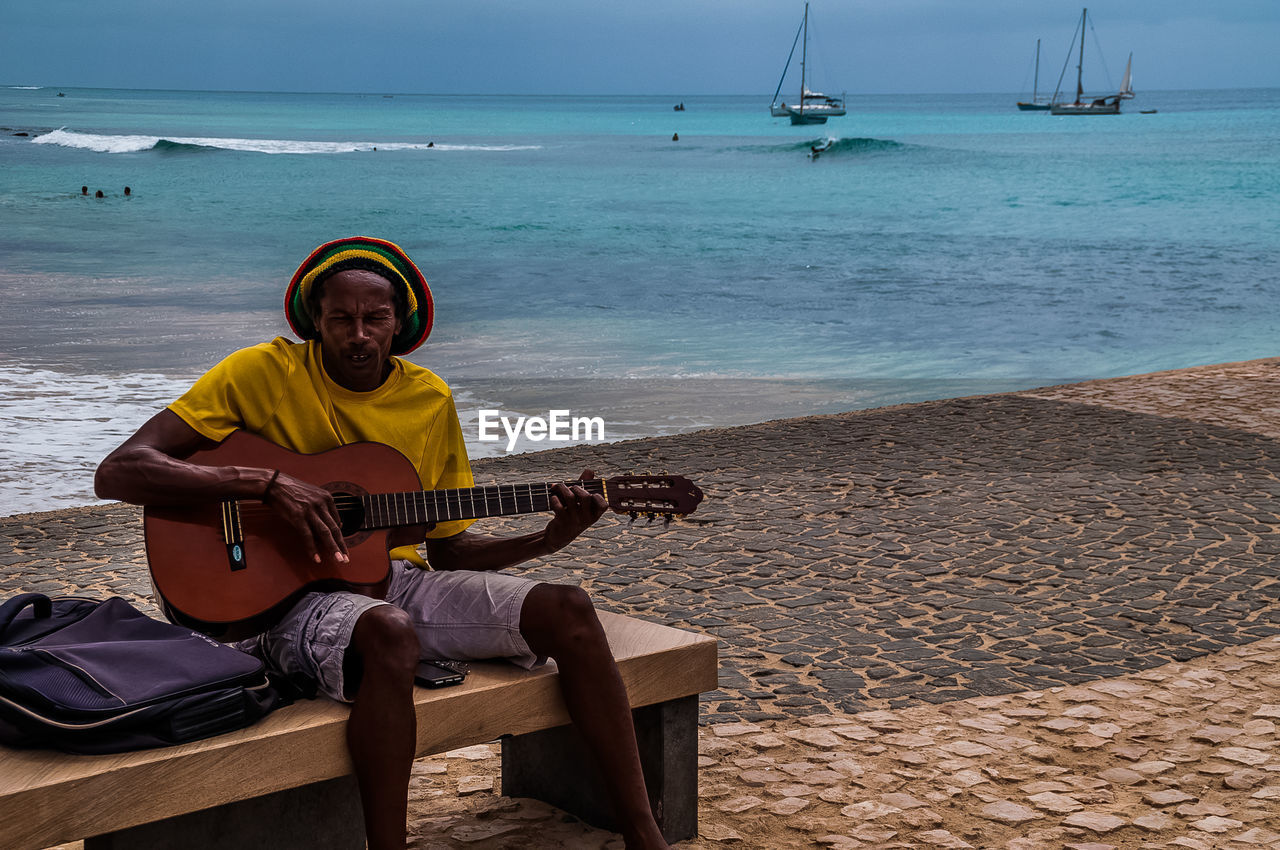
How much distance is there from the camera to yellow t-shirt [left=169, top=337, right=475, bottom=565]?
126 inches

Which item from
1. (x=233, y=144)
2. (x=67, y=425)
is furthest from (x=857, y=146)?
(x=67, y=425)

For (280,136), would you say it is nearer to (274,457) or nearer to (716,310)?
(716,310)

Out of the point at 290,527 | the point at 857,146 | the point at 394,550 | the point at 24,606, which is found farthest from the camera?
the point at 857,146

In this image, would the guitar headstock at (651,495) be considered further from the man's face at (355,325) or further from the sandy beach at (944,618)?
the sandy beach at (944,618)

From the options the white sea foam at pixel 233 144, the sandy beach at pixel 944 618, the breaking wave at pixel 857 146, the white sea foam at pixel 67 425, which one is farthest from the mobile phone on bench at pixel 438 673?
the white sea foam at pixel 233 144

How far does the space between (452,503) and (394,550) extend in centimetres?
22

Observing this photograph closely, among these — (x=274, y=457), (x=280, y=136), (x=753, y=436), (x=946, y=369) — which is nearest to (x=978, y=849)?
(x=274, y=457)

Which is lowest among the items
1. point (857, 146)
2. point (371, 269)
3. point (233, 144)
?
point (371, 269)

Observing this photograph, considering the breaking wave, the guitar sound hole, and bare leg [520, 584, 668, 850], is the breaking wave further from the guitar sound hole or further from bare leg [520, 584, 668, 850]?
bare leg [520, 584, 668, 850]

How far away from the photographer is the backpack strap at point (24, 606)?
9.41ft

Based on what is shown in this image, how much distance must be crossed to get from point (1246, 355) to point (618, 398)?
950 centimetres

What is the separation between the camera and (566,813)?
12.0 ft

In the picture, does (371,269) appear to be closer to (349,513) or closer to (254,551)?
(349,513)

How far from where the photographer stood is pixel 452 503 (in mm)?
3332
